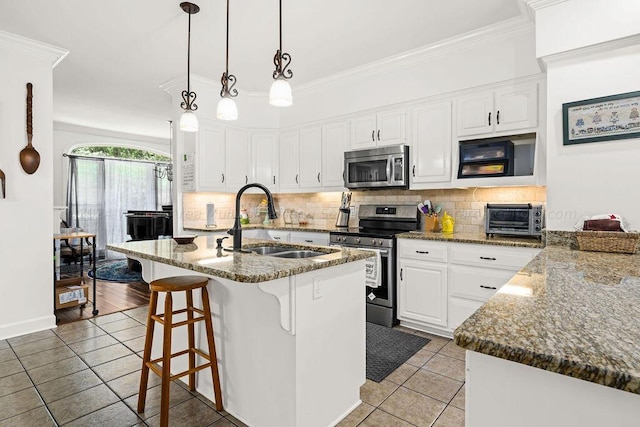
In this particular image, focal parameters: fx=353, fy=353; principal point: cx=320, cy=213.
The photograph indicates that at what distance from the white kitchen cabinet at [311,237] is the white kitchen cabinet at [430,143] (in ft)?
3.72

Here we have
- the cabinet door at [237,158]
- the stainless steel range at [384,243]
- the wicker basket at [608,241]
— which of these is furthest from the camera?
the cabinet door at [237,158]

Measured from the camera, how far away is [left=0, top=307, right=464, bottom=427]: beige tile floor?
2.00 metres

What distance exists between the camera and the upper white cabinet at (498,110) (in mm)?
2986

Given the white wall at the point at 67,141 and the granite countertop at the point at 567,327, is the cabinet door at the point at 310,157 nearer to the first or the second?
the granite countertop at the point at 567,327

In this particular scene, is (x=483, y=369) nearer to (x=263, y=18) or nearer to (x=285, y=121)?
(x=263, y=18)

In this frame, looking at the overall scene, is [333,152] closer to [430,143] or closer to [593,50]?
[430,143]

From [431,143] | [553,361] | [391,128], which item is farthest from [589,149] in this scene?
[553,361]

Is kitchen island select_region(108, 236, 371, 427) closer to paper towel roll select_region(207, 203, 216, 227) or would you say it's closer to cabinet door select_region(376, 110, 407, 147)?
cabinet door select_region(376, 110, 407, 147)

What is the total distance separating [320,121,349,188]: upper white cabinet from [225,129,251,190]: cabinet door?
1.12 meters

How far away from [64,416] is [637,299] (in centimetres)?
275

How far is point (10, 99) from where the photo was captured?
10.6 ft

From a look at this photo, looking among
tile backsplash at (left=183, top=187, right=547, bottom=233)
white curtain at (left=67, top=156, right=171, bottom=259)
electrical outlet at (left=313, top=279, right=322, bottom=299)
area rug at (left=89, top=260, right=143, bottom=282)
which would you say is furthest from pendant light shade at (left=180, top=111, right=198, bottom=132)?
white curtain at (left=67, top=156, right=171, bottom=259)

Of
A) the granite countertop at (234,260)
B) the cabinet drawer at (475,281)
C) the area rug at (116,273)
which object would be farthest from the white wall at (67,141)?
the cabinet drawer at (475,281)

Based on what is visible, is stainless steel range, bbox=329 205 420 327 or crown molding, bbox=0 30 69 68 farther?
stainless steel range, bbox=329 205 420 327
